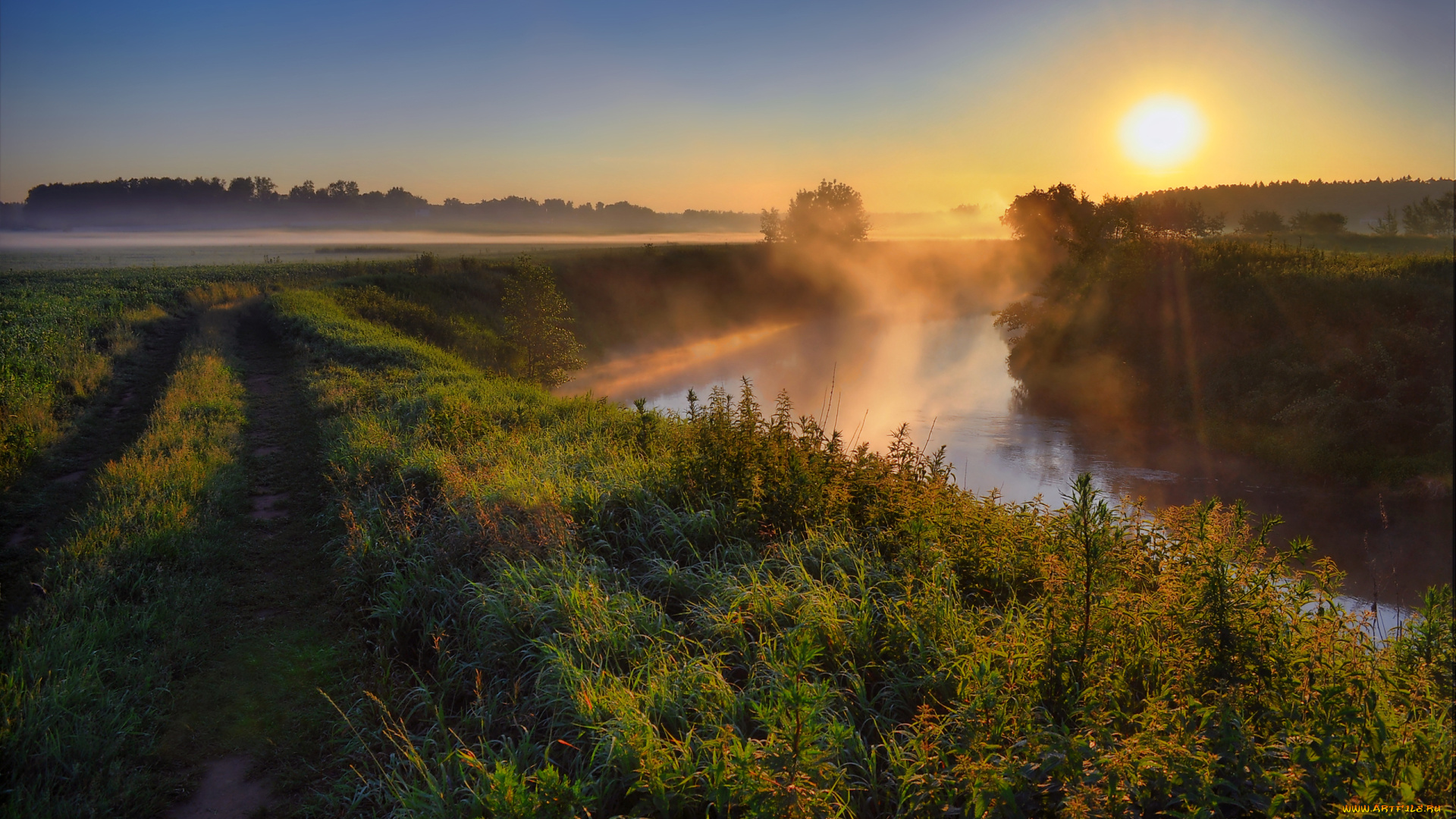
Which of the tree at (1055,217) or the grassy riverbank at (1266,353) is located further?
the tree at (1055,217)

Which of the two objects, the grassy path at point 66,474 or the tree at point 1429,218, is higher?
the tree at point 1429,218

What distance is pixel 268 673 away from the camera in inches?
234

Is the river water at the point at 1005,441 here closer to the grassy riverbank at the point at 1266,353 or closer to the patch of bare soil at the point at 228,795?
the grassy riverbank at the point at 1266,353

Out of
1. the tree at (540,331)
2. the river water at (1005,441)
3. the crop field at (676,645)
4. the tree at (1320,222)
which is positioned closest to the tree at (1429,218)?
the tree at (1320,222)

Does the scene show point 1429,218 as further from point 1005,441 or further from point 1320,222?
point 1005,441

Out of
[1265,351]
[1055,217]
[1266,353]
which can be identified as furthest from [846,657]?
[1055,217]

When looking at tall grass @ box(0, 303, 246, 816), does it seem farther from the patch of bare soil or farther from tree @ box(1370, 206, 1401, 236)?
tree @ box(1370, 206, 1401, 236)

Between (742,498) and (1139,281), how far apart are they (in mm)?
30489

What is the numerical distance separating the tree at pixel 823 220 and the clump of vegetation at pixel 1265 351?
5788 centimetres

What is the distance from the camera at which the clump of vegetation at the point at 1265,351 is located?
713 inches

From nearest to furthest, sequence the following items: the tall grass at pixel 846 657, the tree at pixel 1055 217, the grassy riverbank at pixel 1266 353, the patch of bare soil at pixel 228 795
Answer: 1. the tall grass at pixel 846 657
2. the patch of bare soil at pixel 228 795
3. the grassy riverbank at pixel 1266 353
4. the tree at pixel 1055 217

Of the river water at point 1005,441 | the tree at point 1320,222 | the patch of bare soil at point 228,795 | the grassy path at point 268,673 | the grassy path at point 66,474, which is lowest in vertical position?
the river water at point 1005,441

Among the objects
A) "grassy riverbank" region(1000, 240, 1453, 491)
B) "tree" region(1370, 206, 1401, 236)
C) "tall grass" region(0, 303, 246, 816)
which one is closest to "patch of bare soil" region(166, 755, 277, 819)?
"tall grass" region(0, 303, 246, 816)

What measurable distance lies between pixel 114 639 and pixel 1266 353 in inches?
1174
